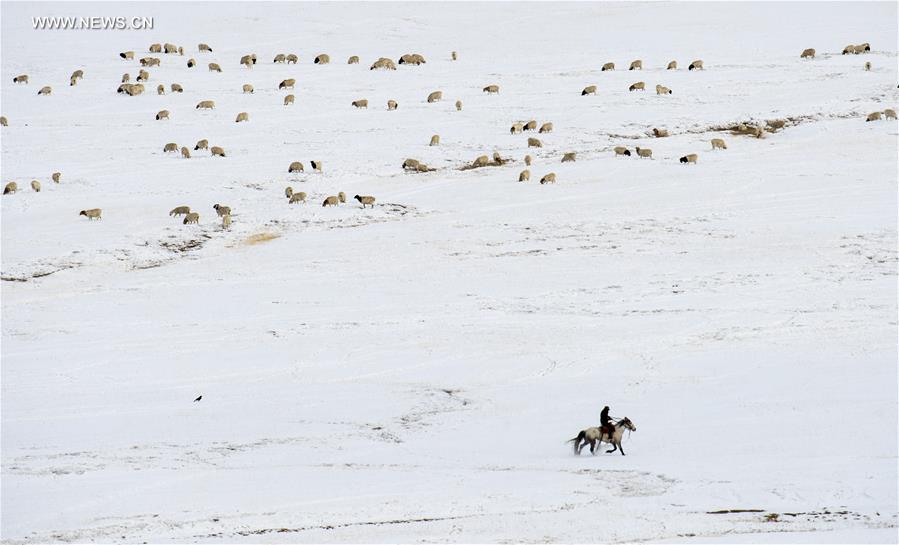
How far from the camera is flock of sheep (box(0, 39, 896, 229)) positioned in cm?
2828

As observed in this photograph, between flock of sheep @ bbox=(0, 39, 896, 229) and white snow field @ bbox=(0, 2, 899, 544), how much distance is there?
26cm

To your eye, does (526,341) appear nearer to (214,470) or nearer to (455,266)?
(455,266)

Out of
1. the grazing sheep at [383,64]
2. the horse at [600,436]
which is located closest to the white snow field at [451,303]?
the horse at [600,436]

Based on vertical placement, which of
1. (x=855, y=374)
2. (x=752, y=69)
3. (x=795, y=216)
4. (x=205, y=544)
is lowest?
(x=205, y=544)

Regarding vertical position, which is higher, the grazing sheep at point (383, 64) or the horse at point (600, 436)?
the grazing sheep at point (383, 64)

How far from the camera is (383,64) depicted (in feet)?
132

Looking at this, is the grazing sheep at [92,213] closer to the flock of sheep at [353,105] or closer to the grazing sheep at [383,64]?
the flock of sheep at [353,105]

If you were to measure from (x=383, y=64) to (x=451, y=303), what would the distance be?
19218 millimetres

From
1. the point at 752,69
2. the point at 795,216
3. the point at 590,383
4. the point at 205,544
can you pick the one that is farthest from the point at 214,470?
the point at 752,69

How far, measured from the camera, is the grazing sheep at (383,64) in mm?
40156

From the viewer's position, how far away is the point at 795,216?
26453 millimetres

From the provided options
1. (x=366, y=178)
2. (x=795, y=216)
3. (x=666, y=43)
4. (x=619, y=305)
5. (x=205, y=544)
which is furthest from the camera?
(x=666, y=43)

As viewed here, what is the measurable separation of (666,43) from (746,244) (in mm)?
20444

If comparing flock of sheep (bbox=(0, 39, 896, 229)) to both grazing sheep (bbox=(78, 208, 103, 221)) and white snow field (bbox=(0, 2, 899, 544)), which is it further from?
white snow field (bbox=(0, 2, 899, 544))
